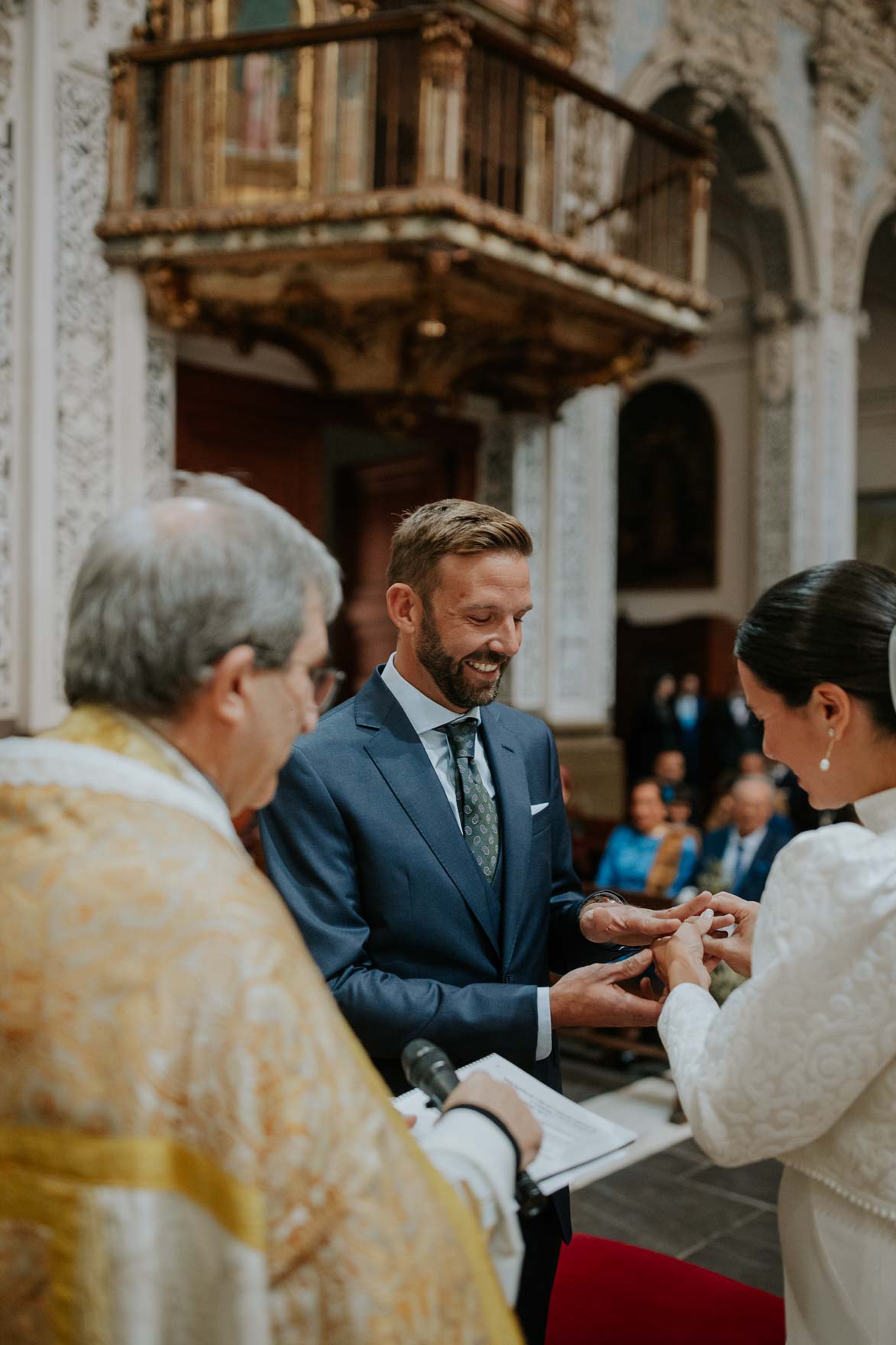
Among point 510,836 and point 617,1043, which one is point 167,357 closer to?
point 617,1043

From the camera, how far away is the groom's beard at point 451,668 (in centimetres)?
197

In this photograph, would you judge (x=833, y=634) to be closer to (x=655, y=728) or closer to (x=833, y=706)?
(x=833, y=706)

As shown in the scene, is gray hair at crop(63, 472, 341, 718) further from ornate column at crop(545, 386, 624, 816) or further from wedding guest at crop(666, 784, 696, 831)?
ornate column at crop(545, 386, 624, 816)

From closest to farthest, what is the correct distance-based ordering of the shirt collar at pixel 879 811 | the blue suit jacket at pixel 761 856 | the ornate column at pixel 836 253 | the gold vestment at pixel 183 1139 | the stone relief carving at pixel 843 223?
Result: 1. the gold vestment at pixel 183 1139
2. the shirt collar at pixel 879 811
3. the blue suit jacket at pixel 761 856
4. the ornate column at pixel 836 253
5. the stone relief carving at pixel 843 223

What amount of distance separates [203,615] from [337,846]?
818 mm

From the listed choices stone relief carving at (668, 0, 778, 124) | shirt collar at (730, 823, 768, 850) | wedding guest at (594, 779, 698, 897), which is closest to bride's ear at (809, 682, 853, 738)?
wedding guest at (594, 779, 698, 897)

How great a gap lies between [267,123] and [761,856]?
498 cm

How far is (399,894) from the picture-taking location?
1876 mm

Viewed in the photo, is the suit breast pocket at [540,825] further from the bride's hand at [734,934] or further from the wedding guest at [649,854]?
the wedding guest at [649,854]

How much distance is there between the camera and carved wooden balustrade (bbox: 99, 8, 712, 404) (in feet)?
20.3

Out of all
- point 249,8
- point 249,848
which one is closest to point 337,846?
point 249,848

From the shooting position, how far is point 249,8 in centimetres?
694

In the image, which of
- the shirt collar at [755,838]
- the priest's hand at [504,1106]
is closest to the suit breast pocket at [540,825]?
the priest's hand at [504,1106]

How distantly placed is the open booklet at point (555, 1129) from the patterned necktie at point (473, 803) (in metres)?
0.51
